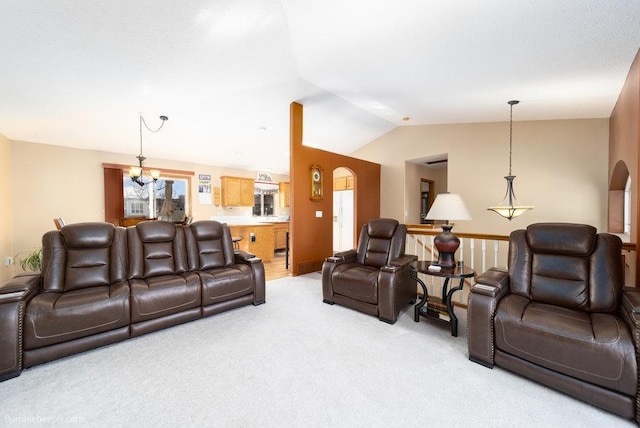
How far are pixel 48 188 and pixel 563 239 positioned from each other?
761 cm

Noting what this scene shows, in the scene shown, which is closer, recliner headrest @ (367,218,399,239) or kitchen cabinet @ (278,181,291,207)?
recliner headrest @ (367,218,399,239)

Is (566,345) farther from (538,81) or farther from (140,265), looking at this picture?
(140,265)

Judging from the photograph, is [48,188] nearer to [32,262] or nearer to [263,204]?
[32,262]

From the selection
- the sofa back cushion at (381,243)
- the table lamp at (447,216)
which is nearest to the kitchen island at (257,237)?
the sofa back cushion at (381,243)

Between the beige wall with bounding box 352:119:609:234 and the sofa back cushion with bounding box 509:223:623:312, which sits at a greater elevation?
the beige wall with bounding box 352:119:609:234

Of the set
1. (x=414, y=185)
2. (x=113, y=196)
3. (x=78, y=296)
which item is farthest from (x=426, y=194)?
(x=113, y=196)

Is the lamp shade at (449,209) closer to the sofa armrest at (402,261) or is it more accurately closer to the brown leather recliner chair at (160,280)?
the sofa armrest at (402,261)

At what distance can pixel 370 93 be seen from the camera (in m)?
4.10

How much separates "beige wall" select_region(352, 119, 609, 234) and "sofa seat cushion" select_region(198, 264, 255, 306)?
186 inches

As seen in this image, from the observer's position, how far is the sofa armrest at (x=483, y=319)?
6.47ft

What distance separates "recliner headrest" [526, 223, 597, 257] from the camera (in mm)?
2098

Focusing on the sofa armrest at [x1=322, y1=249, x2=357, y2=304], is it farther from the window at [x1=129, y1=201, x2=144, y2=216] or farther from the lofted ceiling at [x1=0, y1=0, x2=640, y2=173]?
the window at [x1=129, y1=201, x2=144, y2=216]

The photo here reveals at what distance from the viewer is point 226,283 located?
2.95 m

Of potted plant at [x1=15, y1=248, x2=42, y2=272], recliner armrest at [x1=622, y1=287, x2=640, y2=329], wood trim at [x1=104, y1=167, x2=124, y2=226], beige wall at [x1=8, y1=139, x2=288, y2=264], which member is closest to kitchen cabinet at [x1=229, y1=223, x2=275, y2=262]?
wood trim at [x1=104, y1=167, x2=124, y2=226]
